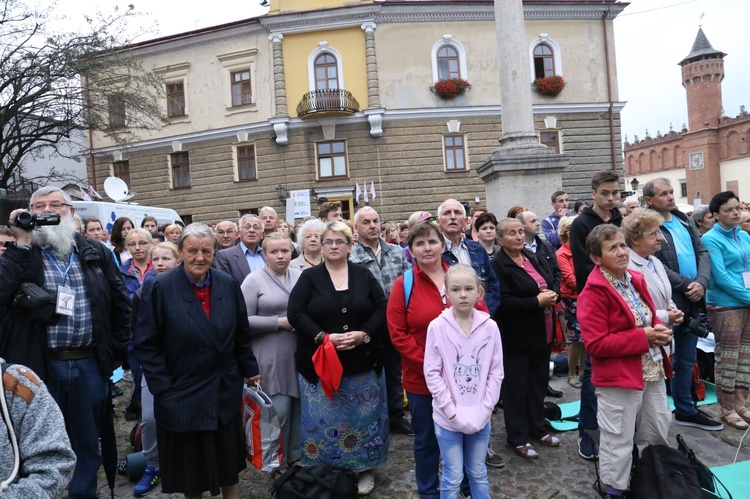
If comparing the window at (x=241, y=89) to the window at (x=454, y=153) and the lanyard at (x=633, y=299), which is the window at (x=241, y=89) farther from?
the lanyard at (x=633, y=299)

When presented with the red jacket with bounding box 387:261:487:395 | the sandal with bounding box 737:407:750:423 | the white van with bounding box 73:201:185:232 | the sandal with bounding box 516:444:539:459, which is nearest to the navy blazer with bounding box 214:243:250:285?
the red jacket with bounding box 387:261:487:395

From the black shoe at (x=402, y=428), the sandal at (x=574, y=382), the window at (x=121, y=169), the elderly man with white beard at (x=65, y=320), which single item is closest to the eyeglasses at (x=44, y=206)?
the elderly man with white beard at (x=65, y=320)

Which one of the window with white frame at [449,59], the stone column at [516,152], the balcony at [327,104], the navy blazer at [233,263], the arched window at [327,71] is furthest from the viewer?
the window with white frame at [449,59]

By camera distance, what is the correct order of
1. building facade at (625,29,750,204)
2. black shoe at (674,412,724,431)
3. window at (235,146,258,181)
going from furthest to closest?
building facade at (625,29,750,204) < window at (235,146,258,181) < black shoe at (674,412,724,431)

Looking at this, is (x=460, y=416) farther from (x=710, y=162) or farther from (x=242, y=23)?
(x=710, y=162)

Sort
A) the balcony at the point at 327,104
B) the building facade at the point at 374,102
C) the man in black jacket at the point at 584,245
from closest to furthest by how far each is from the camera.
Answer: the man in black jacket at the point at 584,245, the balcony at the point at 327,104, the building facade at the point at 374,102

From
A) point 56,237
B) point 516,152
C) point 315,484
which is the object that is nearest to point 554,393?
point 315,484

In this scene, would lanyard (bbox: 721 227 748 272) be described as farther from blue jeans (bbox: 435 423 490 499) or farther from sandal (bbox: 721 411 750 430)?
blue jeans (bbox: 435 423 490 499)

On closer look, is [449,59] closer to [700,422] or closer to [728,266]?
[728,266]

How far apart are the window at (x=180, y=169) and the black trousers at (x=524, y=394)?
21.9 meters

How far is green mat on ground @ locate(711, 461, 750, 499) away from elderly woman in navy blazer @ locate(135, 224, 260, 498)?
3.36 metres

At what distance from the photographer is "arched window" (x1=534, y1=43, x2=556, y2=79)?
73.7 feet

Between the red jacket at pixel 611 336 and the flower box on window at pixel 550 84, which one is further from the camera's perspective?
the flower box on window at pixel 550 84

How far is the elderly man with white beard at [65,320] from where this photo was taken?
3.02m
